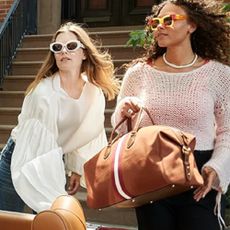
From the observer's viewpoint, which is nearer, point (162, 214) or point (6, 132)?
point (162, 214)

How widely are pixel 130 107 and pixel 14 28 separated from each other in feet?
19.5

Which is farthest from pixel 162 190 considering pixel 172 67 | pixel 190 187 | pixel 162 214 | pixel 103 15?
pixel 103 15

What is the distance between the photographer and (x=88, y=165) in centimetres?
230

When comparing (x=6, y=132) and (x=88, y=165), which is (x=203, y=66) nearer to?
(x=88, y=165)

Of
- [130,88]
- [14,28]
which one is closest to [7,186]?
[130,88]

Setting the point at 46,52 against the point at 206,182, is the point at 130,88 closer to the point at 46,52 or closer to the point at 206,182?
the point at 206,182

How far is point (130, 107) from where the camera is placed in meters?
2.34

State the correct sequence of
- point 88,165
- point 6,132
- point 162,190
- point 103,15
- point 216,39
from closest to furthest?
point 162,190, point 88,165, point 216,39, point 6,132, point 103,15

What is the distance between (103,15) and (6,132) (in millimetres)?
3343

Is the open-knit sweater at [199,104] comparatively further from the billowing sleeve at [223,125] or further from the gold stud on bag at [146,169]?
the gold stud on bag at [146,169]

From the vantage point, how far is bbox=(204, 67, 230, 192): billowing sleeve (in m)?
2.27

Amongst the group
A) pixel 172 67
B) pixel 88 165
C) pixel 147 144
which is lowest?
pixel 88 165

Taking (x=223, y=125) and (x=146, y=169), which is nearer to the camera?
(x=146, y=169)

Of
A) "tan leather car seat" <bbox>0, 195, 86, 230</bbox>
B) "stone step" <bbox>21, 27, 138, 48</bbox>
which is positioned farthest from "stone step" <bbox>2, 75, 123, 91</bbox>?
"tan leather car seat" <bbox>0, 195, 86, 230</bbox>
